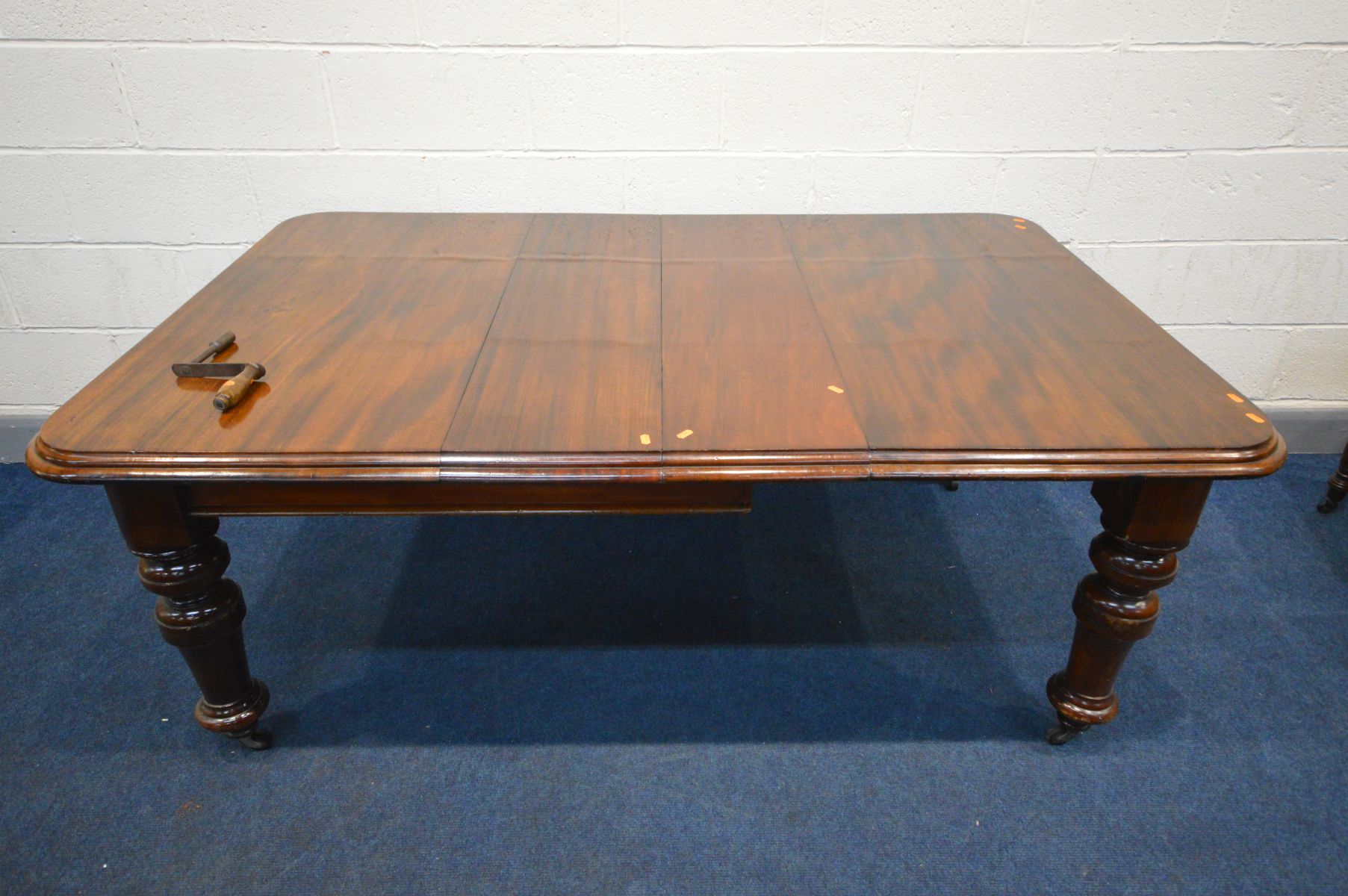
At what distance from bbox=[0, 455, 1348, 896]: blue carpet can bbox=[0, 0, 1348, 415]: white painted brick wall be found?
0.65 meters

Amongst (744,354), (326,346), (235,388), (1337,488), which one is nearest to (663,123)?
(744,354)

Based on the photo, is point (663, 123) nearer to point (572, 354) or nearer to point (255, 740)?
point (572, 354)

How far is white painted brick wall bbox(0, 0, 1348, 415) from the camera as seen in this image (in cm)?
171

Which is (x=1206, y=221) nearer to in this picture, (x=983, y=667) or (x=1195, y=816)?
(x=983, y=667)

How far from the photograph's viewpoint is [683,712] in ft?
4.96

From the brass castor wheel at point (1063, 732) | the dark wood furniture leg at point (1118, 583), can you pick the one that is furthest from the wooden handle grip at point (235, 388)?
the brass castor wheel at point (1063, 732)

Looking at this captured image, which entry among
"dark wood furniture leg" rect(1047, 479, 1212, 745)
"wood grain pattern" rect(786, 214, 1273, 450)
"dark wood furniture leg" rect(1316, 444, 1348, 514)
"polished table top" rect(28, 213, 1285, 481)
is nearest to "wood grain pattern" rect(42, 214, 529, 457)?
"polished table top" rect(28, 213, 1285, 481)

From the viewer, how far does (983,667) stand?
1.60 metres

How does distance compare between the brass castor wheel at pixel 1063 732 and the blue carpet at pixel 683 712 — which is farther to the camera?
the brass castor wheel at pixel 1063 732

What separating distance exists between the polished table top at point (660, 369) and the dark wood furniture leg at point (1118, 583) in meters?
0.10

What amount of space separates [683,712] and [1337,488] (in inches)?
64.4

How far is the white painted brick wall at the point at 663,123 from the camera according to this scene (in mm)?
1706

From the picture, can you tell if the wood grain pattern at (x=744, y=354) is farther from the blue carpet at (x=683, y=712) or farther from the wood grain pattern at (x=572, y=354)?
the blue carpet at (x=683, y=712)

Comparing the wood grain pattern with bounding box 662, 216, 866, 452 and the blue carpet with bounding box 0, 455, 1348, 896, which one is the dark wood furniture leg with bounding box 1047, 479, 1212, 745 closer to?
the blue carpet with bounding box 0, 455, 1348, 896
